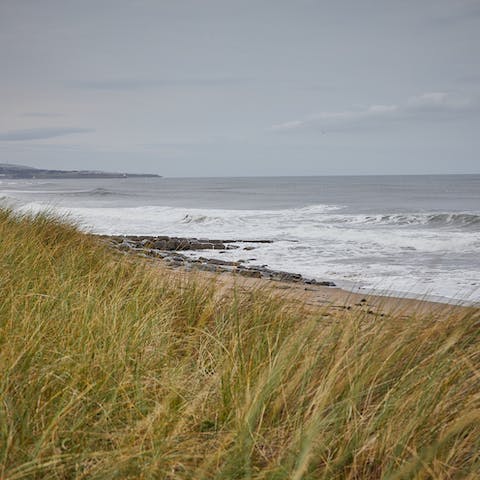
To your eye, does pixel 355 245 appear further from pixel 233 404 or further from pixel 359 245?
pixel 233 404

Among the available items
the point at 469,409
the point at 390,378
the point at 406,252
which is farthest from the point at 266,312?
the point at 406,252

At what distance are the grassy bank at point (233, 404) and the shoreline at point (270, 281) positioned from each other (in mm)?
852

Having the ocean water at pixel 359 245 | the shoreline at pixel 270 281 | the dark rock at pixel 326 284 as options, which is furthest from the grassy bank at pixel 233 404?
the dark rock at pixel 326 284

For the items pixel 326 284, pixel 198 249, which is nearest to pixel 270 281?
pixel 326 284

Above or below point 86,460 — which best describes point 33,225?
above

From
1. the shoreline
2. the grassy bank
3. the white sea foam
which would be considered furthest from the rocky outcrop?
the grassy bank

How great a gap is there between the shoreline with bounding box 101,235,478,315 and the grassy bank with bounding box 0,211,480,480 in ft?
2.79

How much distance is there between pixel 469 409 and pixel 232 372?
959 mm

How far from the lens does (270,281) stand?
5.01 metres

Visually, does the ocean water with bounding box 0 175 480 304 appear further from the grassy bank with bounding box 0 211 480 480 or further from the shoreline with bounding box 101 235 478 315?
the grassy bank with bounding box 0 211 480 480

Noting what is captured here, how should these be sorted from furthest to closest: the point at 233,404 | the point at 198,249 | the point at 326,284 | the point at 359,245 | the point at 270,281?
the point at 359,245 < the point at 198,249 < the point at 326,284 < the point at 270,281 < the point at 233,404

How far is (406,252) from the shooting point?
1470 cm

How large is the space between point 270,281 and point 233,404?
260 cm

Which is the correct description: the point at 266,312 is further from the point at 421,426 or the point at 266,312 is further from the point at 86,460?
the point at 86,460
